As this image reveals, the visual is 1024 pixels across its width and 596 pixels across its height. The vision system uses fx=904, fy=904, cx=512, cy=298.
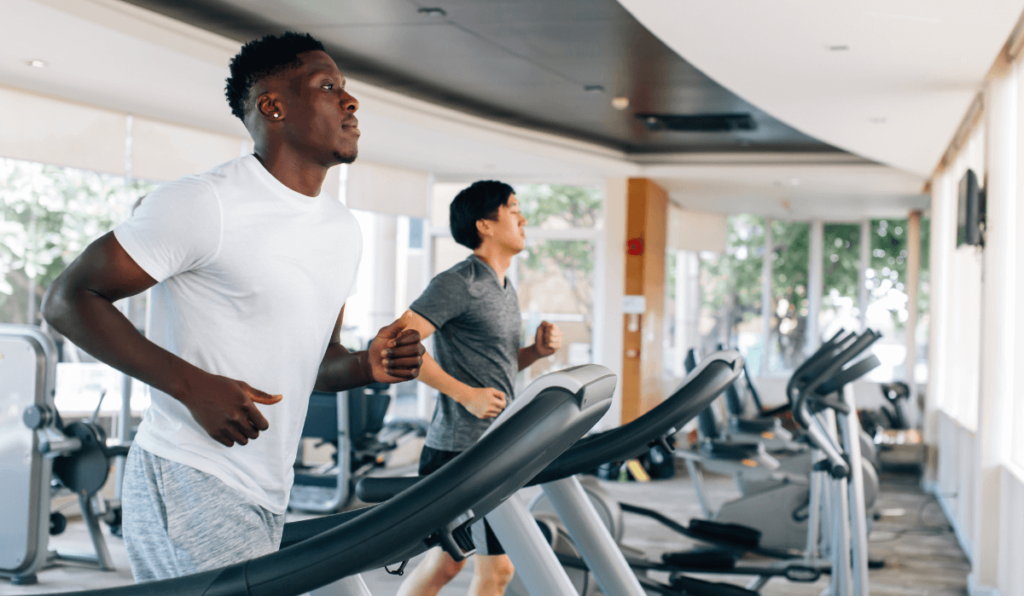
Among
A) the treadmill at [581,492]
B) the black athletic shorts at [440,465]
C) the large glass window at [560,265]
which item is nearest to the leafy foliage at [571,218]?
the large glass window at [560,265]

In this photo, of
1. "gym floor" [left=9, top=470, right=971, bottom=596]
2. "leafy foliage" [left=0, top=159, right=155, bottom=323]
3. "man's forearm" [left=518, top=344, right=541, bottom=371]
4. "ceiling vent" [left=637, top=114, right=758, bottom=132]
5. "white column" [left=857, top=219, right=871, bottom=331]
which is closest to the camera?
"man's forearm" [left=518, top=344, right=541, bottom=371]

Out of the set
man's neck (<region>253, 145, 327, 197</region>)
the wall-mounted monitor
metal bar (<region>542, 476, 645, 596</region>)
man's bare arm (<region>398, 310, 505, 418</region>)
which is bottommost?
metal bar (<region>542, 476, 645, 596</region>)

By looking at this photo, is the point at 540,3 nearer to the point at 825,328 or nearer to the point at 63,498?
the point at 63,498

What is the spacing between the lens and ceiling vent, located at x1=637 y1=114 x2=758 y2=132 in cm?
625

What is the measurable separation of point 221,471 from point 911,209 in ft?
31.2

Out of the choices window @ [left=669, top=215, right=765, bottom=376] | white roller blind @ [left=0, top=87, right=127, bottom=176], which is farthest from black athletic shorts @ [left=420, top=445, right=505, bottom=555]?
window @ [left=669, top=215, right=765, bottom=376]

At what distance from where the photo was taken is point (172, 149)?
17.7 feet

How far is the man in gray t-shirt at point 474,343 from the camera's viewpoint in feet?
7.18

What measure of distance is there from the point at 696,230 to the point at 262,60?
9.06 m

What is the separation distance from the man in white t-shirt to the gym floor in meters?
2.50

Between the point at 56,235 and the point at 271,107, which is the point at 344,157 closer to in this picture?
the point at 271,107

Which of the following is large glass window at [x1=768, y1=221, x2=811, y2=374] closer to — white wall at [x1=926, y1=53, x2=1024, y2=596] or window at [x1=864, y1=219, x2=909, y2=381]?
window at [x1=864, y1=219, x2=909, y2=381]

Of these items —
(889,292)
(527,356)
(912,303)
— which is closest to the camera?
(527,356)

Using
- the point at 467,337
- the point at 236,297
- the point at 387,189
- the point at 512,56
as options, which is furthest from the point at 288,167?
the point at 387,189
